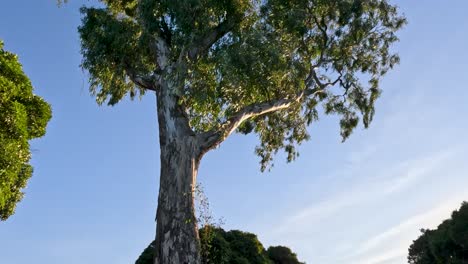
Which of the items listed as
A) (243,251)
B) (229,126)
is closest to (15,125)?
(229,126)

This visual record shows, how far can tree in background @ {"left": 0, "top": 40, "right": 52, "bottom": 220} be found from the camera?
17.6m

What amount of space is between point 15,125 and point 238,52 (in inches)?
312

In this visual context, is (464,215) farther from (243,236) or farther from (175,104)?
(175,104)

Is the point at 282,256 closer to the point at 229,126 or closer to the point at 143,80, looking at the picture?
the point at 229,126

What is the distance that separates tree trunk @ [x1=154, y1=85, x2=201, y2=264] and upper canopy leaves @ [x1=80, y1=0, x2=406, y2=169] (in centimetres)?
91

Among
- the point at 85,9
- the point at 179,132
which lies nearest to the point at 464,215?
the point at 179,132

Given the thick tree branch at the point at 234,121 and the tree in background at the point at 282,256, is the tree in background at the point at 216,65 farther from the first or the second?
the tree in background at the point at 282,256

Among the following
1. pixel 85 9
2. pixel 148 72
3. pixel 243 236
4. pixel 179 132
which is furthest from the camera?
pixel 243 236

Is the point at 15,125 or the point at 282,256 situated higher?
the point at 282,256

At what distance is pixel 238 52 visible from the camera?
18219mm

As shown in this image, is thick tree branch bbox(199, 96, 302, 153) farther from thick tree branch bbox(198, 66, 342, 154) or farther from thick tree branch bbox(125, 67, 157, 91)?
thick tree branch bbox(125, 67, 157, 91)

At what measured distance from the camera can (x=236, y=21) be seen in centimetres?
2152

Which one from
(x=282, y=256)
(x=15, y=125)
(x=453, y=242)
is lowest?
(x=453, y=242)

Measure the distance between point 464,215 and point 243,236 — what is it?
13600 millimetres
